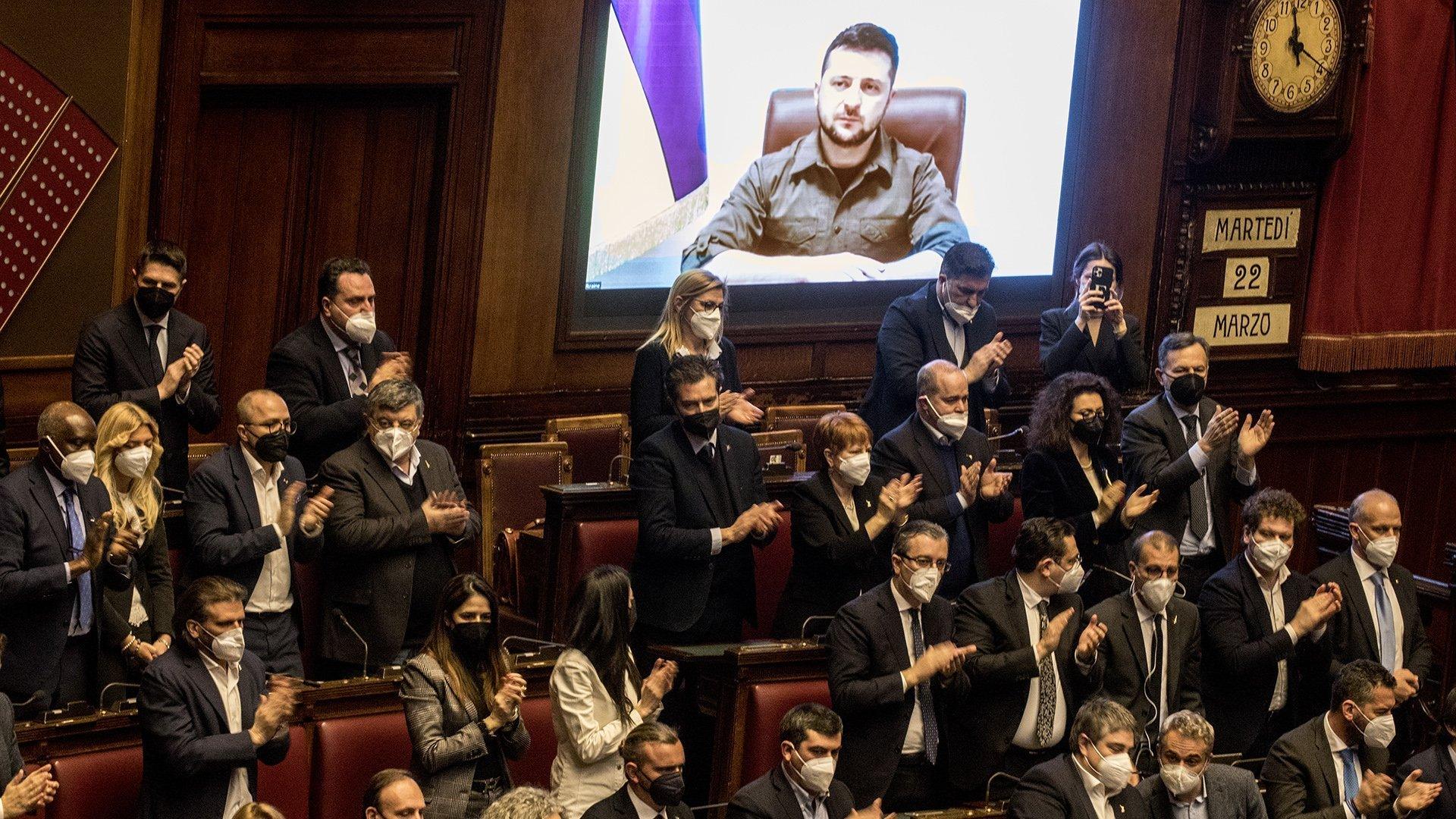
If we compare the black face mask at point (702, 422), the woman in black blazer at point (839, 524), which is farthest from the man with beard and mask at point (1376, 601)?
the black face mask at point (702, 422)

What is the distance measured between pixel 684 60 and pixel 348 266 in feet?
7.74

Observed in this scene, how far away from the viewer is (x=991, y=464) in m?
5.98

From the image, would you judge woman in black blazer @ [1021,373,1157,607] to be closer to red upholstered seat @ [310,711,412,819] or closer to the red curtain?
red upholstered seat @ [310,711,412,819]

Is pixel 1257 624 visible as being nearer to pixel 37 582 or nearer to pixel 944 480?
pixel 944 480

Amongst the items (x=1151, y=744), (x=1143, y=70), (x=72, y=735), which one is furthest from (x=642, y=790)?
(x=1143, y=70)

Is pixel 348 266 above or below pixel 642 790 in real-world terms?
above

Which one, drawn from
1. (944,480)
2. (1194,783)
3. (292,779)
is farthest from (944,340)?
(292,779)

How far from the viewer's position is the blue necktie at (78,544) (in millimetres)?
4941

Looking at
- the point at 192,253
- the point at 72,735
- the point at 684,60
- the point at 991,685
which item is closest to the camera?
the point at 72,735

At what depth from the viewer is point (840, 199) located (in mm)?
8258

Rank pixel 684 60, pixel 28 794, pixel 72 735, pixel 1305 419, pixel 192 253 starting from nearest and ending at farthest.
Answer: pixel 28 794 → pixel 72 735 → pixel 192 253 → pixel 684 60 → pixel 1305 419

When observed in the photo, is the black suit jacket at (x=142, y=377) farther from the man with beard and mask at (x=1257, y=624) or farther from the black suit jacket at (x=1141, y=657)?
the man with beard and mask at (x=1257, y=624)

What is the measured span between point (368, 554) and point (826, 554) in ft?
4.13

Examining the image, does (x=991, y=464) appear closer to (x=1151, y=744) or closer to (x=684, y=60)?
(x=1151, y=744)
